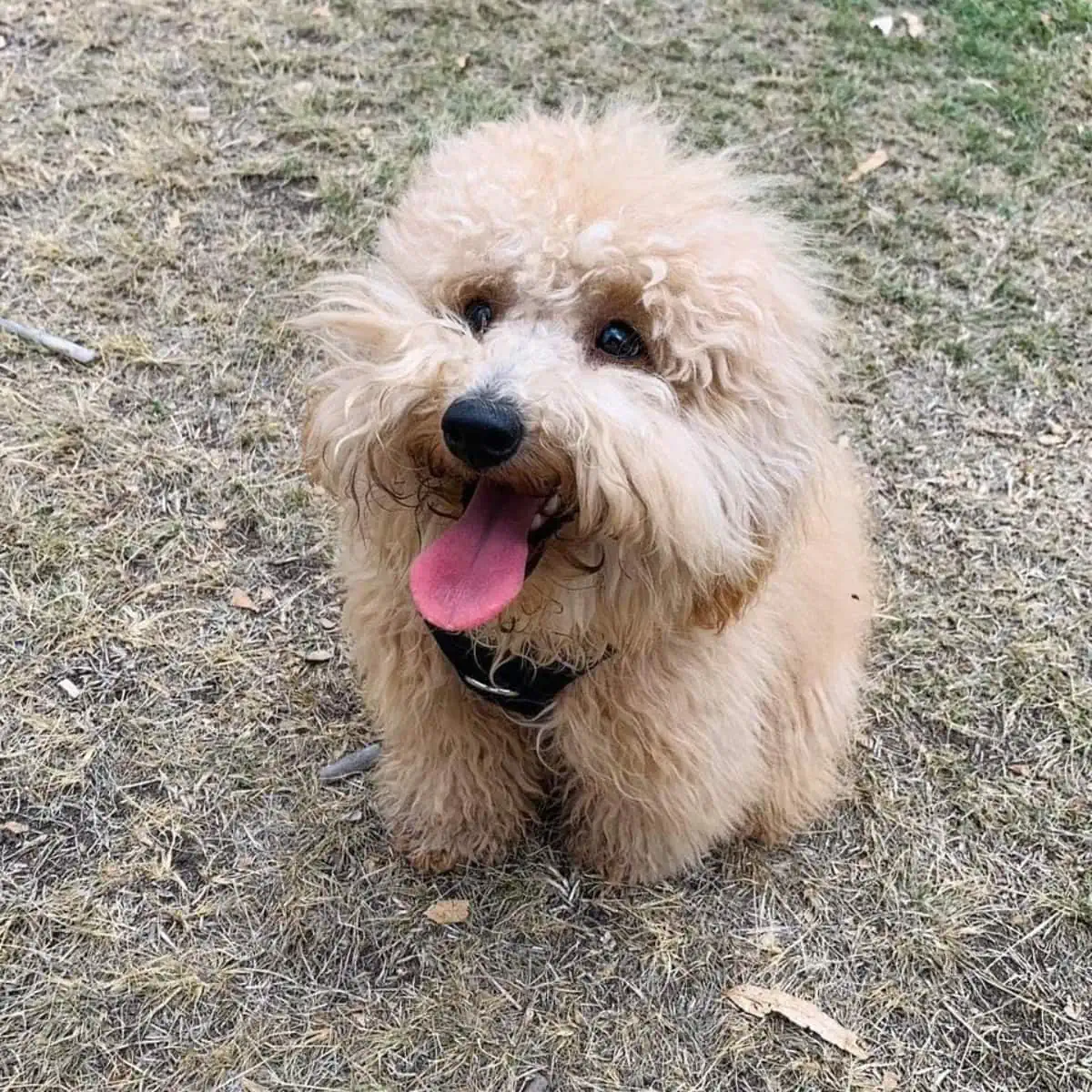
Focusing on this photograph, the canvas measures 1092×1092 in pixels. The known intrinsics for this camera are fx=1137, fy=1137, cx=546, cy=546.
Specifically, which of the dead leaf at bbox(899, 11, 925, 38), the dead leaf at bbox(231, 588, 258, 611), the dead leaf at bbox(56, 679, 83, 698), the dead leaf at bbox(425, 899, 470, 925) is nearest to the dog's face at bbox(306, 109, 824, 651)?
the dead leaf at bbox(425, 899, 470, 925)

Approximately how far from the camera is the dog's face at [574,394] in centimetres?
146

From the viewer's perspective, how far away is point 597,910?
2.24m

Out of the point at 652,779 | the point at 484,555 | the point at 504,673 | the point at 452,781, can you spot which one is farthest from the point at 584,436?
the point at 452,781

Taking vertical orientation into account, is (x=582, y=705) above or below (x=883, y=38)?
below

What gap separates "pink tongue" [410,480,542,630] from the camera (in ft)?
4.99

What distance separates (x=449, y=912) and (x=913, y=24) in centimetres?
336

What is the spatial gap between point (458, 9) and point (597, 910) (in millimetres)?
3049

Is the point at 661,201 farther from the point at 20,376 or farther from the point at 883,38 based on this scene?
the point at 883,38

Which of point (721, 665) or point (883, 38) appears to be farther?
point (883, 38)

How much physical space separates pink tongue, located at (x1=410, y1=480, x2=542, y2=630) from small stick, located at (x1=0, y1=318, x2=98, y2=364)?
1.80 m

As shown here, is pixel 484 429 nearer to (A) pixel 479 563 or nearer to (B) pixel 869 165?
(A) pixel 479 563

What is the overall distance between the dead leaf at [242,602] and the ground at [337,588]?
2cm

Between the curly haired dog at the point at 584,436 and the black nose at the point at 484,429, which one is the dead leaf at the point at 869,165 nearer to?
the curly haired dog at the point at 584,436

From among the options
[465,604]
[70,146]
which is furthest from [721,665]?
[70,146]
